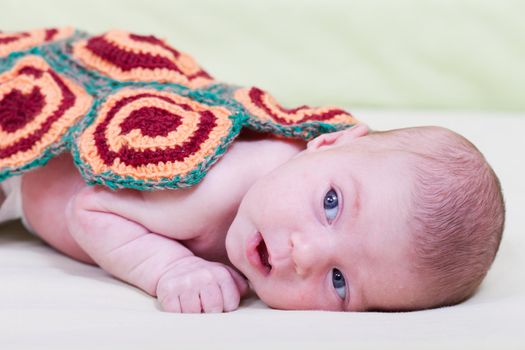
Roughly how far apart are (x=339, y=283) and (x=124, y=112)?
436mm

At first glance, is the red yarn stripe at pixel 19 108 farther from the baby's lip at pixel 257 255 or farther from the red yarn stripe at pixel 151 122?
the baby's lip at pixel 257 255

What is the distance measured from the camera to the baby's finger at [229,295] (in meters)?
1.02

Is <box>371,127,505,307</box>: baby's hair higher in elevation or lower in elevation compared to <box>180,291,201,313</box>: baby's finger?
higher

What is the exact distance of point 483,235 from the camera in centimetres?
99

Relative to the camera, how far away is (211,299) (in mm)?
1010

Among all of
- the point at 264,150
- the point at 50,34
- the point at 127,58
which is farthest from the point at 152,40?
the point at 264,150

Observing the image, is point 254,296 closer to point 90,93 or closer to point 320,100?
point 90,93

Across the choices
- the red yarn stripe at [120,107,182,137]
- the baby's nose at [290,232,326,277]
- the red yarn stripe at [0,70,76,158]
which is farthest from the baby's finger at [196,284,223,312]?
the red yarn stripe at [0,70,76,158]

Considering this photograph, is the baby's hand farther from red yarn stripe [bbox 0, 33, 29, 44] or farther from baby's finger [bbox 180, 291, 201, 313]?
red yarn stripe [bbox 0, 33, 29, 44]

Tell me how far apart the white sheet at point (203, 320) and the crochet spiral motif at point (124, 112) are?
0.17 meters

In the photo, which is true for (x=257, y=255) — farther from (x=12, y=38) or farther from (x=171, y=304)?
(x=12, y=38)

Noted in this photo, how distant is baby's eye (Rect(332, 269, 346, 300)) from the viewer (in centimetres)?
103

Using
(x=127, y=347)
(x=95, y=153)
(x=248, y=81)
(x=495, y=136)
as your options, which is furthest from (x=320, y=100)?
(x=127, y=347)

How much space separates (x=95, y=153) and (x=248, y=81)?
2.83ft
